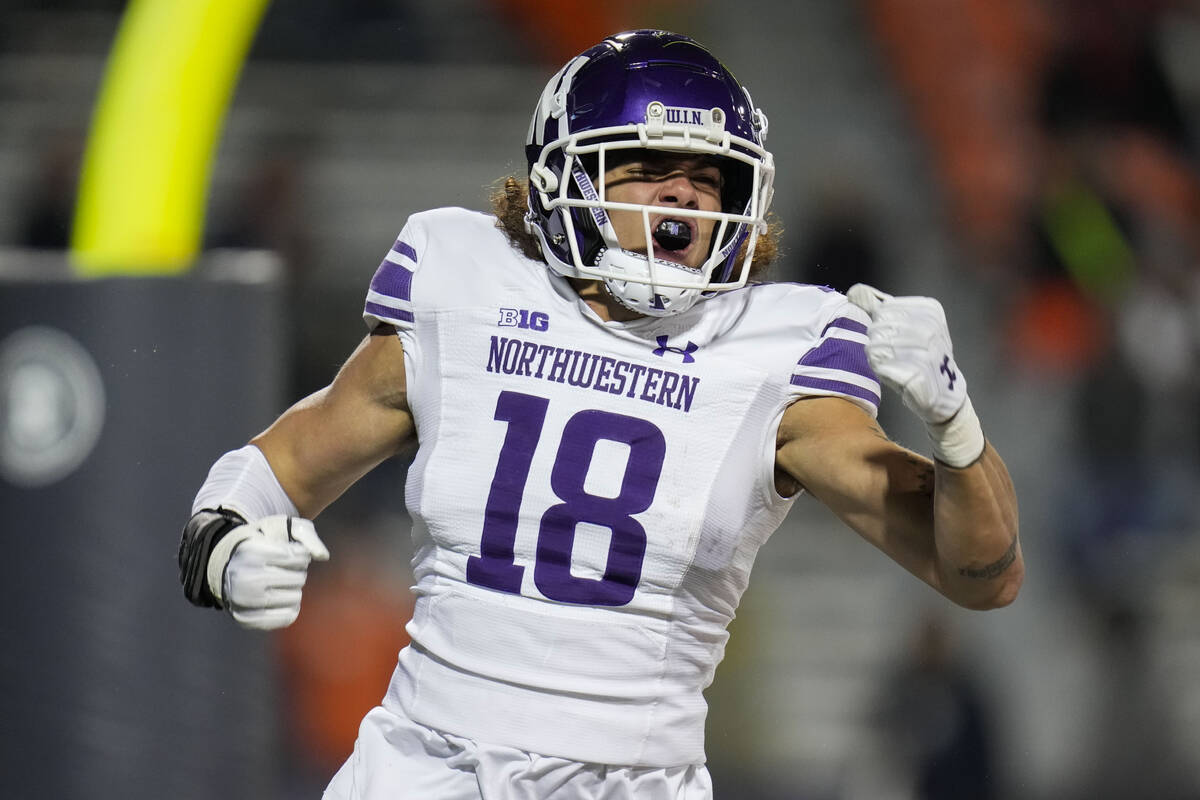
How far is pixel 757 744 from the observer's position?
5867mm

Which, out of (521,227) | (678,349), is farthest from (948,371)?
(521,227)

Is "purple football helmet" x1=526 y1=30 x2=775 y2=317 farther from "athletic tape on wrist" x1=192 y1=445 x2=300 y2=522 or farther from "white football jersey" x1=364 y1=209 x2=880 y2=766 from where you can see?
"athletic tape on wrist" x1=192 y1=445 x2=300 y2=522

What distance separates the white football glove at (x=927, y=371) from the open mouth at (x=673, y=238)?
0.33 m

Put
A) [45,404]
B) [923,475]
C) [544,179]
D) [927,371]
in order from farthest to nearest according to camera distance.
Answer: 1. [45,404]
2. [544,179]
3. [923,475]
4. [927,371]

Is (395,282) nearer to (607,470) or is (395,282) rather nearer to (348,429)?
(348,429)

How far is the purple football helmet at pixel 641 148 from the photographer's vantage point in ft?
6.68

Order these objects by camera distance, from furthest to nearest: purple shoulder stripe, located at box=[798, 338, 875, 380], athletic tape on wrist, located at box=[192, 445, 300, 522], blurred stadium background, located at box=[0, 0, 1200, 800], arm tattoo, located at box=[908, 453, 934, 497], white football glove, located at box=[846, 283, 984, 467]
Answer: blurred stadium background, located at box=[0, 0, 1200, 800], athletic tape on wrist, located at box=[192, 445, 300, 522], purple shoulder stripe, located at box=[798, 338, 875, 380], arm tattoo, located at box=[908, 453, 934, 497], white football glove, located at box=[846, 283, 984, 467]

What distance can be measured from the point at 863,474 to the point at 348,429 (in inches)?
27.7

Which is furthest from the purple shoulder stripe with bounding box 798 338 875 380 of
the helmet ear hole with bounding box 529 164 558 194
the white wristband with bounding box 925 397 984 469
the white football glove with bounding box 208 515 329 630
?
the white football glove with bounding box 208 515 329 630

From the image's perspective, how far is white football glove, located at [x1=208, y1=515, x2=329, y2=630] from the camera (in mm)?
1936

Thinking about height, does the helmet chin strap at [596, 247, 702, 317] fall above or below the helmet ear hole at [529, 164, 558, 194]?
below

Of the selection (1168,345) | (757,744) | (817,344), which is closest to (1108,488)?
(1168,345)

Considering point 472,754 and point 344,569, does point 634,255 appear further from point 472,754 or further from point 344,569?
point 344,569

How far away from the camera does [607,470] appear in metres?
1.99
